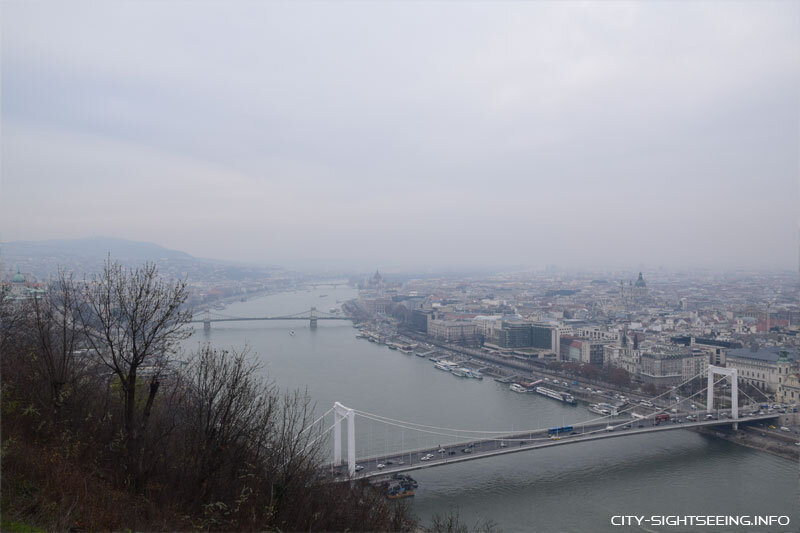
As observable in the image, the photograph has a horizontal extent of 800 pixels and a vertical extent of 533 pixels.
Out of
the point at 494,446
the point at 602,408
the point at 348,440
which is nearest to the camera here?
the point at 348,440

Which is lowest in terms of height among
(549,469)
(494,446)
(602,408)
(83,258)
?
(602,408)

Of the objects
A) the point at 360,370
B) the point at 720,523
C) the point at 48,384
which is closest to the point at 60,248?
the point at 360,370

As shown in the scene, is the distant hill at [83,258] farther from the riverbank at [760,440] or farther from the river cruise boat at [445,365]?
the riverbank at [760,440]

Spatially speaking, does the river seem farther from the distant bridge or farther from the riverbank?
the distant bridge

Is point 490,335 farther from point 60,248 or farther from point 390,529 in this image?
point 60,248

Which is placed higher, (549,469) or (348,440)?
(348,440)

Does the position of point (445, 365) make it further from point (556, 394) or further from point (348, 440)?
point (348, 440)

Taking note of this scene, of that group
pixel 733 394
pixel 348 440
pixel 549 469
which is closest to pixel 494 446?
pixel 549 469
